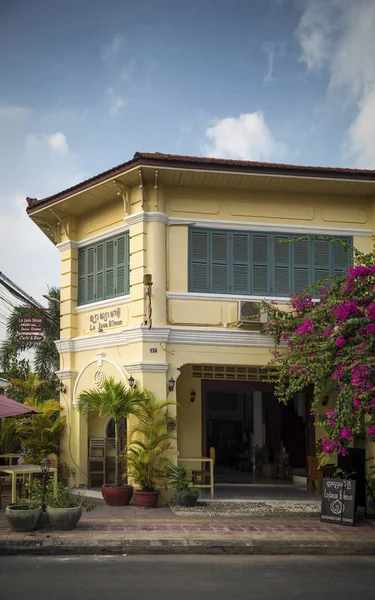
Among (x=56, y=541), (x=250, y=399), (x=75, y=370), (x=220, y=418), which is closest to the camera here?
(x=56, y=541)

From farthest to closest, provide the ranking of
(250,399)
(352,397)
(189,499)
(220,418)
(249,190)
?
(220,418), (250,399), (249,190), (189,499), (352,397)

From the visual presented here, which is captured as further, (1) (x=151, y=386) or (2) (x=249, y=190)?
(2) (x=249, y=190)

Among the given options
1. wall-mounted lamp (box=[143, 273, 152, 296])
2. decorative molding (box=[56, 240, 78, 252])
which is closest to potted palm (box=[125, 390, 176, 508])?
wall-mounted lamp (box=[143, 273, 152, 296])

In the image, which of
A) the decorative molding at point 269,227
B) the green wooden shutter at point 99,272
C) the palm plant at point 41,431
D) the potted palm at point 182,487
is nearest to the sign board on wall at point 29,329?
the palm plant at point 41,431

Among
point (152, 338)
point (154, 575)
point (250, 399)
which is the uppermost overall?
point (152, 338)

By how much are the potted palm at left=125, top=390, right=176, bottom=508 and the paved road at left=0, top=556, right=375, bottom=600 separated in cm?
399

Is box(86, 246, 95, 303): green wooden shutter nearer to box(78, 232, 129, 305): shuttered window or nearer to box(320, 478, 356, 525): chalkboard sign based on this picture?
box(78, 232, 129, 305): shuttered window

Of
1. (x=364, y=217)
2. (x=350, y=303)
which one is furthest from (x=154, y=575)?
(x=364, y=217)

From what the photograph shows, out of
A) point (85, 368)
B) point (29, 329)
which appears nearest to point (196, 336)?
point (85, 368)

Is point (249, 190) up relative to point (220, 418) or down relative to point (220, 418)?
up

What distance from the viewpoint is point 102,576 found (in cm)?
930

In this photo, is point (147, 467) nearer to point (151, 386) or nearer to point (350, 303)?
point (151, 386)

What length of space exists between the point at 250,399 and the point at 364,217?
8.68 m

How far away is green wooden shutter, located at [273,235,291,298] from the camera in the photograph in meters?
16.3
